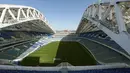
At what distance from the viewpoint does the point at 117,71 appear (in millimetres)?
18797

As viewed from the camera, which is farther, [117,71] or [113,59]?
[113,59]

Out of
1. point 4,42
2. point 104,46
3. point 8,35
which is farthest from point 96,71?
point 8,35

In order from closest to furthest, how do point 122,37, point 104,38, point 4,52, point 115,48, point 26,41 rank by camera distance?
1. point 122,37
2. point 115,48
3. point 4,52
4. point 104,38
5. point 26,41

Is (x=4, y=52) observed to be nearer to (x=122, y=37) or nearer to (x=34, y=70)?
(x=34, y=70)

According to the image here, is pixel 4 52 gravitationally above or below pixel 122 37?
below

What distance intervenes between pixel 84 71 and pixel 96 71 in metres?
1.13

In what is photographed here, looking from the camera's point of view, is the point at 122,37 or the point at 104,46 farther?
the point at 104,46

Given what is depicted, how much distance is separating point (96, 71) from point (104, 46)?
55.7 ft

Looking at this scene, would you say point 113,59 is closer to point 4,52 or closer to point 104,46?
point 104,46

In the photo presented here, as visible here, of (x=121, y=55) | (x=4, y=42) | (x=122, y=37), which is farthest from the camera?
(x=4, y=42)

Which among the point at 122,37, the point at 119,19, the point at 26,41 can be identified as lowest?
the point at 26,41

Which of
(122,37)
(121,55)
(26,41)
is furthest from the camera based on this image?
(26,41)

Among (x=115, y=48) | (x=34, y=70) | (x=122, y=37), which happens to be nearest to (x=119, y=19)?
(x=122, y=37)

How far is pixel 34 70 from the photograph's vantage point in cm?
1873
